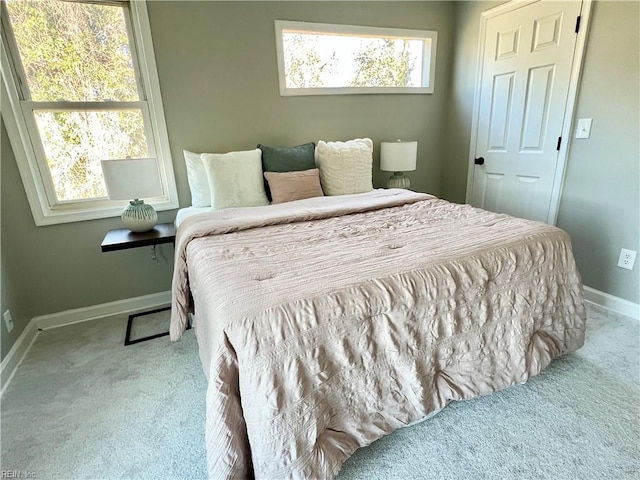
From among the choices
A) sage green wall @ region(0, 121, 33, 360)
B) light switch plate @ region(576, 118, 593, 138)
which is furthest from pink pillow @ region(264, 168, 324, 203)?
light switch plate @ region(576, 118, 593, 138)

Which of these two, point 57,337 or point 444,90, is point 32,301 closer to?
point 57,337

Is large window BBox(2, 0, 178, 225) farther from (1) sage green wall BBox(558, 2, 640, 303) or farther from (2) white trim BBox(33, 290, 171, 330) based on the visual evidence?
(1) sage green wall BBox(558, 2, 640, 303)

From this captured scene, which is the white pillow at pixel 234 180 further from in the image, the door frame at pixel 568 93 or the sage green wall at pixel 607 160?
the sage green wall at pixel 607 160

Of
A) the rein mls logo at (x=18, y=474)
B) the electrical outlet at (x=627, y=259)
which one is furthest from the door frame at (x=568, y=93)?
the rein mls logo at (x=18, y=474)

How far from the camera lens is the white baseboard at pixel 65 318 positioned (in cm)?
188

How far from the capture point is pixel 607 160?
2.21 metres

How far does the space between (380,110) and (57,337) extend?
3.13 meters

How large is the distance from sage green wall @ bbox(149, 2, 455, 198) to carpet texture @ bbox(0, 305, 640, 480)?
1.40m

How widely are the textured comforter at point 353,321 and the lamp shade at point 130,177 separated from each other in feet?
1.45

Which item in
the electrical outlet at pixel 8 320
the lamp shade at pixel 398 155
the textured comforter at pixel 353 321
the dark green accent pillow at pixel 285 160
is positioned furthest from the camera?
the lamp shade at pixel 398 155

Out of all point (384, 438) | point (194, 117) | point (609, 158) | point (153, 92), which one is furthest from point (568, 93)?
point (153, 92)

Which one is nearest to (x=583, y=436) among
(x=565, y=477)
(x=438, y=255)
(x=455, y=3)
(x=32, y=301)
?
(x=565, y=477)

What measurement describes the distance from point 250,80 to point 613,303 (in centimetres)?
310

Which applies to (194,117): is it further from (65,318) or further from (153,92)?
(65,318)
